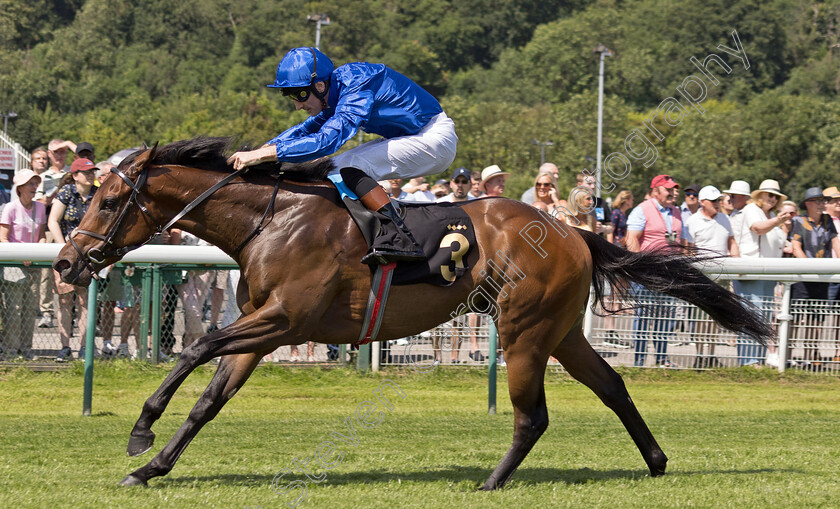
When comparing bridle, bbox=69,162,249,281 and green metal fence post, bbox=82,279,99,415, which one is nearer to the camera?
bridle, bbox=69,162,249,281

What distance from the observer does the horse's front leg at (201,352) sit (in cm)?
464

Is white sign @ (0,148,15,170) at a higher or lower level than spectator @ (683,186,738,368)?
higher

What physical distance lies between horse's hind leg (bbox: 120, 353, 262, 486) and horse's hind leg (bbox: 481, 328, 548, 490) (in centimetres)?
133

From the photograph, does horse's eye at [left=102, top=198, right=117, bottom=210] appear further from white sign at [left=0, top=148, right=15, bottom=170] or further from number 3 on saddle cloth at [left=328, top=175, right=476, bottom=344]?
white sign at [left=0, top=148, right=15, bottom=170]

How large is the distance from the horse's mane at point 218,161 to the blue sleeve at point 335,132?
0.61 ft

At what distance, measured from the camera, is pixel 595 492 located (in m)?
4.86

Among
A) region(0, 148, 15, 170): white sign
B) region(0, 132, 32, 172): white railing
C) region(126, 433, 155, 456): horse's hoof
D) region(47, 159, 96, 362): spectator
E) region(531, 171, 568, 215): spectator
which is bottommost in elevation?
region(126, 433, 155, 456): horse's hoof

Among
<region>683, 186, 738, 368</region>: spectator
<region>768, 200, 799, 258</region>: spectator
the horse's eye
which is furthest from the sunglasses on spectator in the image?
<region>768, 200, 799, 258</region>: spectator

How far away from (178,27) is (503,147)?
197 feet

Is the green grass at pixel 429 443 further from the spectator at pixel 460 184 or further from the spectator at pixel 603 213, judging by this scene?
the spectator at pixel 460 184

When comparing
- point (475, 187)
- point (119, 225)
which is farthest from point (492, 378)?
point (119, 225)

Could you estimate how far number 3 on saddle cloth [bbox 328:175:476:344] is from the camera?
488 centimetres

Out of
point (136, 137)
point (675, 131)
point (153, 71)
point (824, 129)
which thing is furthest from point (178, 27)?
point (824, 129)

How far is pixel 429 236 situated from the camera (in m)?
4.99
